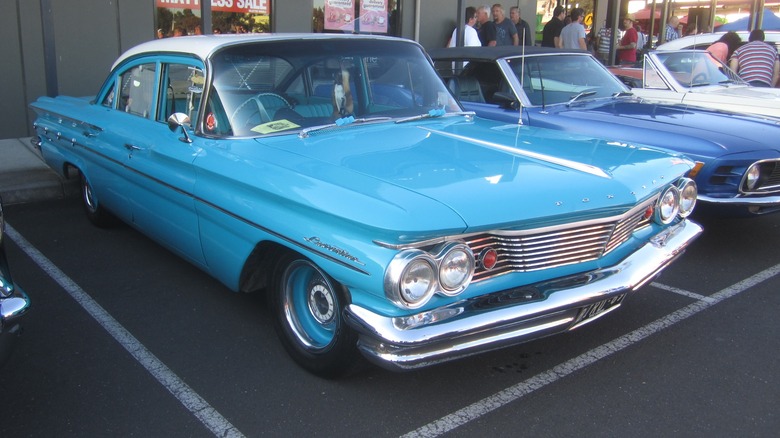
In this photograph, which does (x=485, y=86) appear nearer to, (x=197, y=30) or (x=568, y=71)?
(x=568, y=71)

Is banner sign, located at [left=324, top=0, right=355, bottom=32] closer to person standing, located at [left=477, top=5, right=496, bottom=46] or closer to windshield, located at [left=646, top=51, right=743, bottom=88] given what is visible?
person standing, located at [left=477, top=5, right=496, bottom=46]

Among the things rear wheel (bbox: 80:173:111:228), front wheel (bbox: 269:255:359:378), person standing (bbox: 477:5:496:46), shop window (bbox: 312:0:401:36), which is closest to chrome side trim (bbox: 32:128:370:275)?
front wheel (bbox: 269:255:359:378)

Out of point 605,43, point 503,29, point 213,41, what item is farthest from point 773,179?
point 605,43

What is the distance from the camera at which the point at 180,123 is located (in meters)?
3.78

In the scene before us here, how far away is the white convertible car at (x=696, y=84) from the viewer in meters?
7.04

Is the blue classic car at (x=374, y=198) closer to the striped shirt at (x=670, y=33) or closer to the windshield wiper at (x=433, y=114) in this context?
the windshield wiper at (x=433, y=114)

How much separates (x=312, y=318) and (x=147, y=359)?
0.94 meters

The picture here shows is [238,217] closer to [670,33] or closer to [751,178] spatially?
[751,178]

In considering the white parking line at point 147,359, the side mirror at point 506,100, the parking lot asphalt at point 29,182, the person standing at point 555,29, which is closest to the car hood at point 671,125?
the side mirror at point 506,100

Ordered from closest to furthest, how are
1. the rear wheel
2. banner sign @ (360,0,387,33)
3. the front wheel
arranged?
the front wheel → the rear wheel → banner sign @ (360,0,387,33)

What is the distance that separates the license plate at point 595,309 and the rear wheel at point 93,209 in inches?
159

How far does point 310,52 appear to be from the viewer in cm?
407

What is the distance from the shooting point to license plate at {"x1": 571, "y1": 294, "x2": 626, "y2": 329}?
120 inches

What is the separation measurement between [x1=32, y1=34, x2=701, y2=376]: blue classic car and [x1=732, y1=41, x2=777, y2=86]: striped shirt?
19.1 feet
